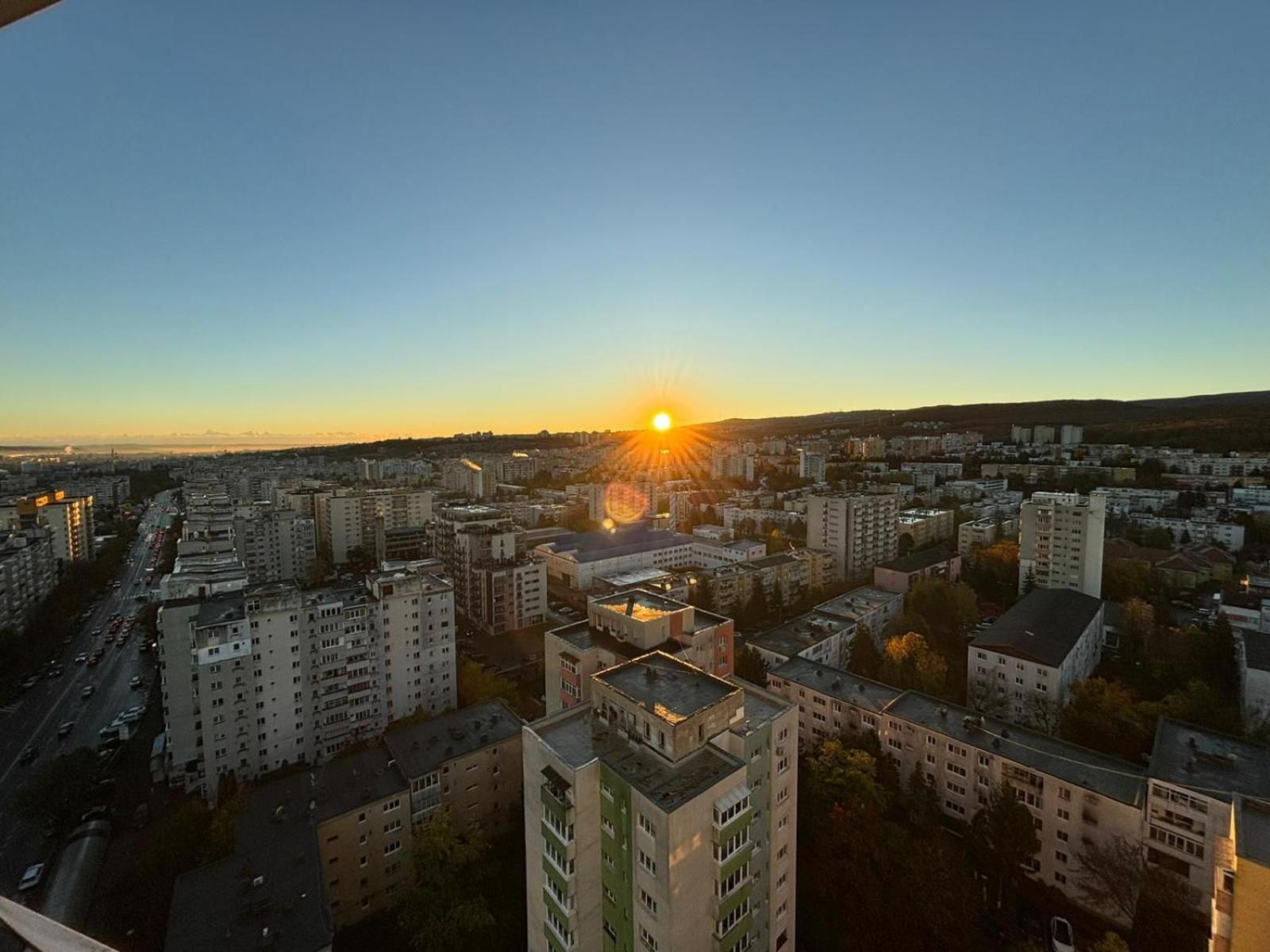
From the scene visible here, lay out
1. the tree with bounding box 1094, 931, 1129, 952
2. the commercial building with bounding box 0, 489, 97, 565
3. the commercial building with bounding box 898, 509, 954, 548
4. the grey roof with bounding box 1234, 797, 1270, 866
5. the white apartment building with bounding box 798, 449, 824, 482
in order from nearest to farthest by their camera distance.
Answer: the grey roof with bounding box 1234, 797, 1270, 866
the tree with bounding box 1094, 931, 1129, 952
the commercial building with bounding box 0, 489, 97, 565
the commercial building with bounding box 898, 509, 954, 548
the white apartment building with bounding box 798, 449, 824, 482

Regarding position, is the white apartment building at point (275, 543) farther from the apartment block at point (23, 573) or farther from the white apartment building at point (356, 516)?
the apartment block at point (23, 573)

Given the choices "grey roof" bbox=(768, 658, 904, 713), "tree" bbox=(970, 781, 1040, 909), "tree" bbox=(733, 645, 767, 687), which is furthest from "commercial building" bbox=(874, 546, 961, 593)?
"tree" bbox=(970, 781, 1040, 909)

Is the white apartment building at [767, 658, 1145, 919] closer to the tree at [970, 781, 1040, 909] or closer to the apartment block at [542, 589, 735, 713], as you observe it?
the tree at [970, 781, 1040, 909]

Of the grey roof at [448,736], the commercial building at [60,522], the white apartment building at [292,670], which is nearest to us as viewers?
the grey roof at [448,736]

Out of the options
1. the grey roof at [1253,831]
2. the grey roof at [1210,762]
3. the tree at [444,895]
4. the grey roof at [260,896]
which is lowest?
the tree at [444,895]

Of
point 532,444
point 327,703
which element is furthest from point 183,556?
point 532,444

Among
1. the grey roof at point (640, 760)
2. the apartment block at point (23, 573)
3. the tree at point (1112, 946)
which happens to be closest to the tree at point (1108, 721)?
the tree at point (1112, 946)

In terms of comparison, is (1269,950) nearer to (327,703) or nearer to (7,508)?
(327,703)
